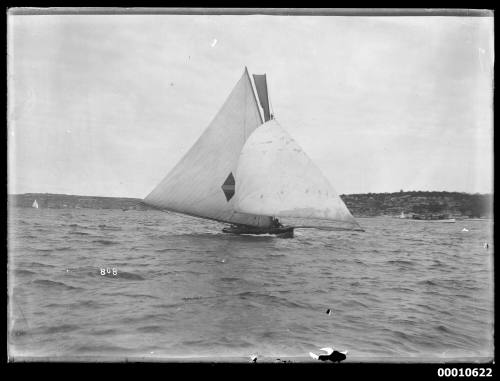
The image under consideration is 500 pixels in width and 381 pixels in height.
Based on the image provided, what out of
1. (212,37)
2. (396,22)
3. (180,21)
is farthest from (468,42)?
(180,21)

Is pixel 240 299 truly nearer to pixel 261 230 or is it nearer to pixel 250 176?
pixel 250 176

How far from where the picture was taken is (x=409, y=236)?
554 centimetres

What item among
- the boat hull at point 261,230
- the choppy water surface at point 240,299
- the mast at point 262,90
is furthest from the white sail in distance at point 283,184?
the boat hull at point 261,230

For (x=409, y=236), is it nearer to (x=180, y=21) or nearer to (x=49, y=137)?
Result: (x=180, y=21)

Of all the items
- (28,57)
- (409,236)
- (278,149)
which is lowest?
(409,236)

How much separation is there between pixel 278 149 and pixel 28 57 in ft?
11.0

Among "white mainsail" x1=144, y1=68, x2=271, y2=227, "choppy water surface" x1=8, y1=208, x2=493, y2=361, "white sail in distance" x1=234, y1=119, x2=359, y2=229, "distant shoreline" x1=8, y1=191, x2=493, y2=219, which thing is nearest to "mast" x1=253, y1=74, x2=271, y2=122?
"white mainsail" x1=144, y1=68, x2=271, y2=227

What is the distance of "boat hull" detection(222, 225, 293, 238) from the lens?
7688 mm

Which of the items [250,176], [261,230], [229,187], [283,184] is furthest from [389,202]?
[261,230]

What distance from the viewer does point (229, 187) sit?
275 inches

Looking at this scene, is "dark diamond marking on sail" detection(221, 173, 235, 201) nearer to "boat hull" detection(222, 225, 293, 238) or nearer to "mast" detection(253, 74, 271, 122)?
"boat hull" detection(222, 225, 293, 238)

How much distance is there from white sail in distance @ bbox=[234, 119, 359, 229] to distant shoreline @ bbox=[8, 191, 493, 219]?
31 cm

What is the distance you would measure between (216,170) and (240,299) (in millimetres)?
2812

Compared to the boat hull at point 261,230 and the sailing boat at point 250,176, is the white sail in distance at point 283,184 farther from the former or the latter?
the boat hull at point 261,230
